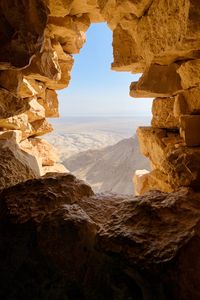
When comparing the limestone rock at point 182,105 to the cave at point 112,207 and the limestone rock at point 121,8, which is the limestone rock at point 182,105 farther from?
the limestone rock at point 121,8

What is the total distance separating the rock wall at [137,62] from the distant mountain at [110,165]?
1155 cm

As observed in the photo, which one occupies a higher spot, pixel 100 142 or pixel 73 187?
pixel 73 187

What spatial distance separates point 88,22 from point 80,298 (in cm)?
488

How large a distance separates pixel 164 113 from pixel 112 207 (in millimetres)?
2668

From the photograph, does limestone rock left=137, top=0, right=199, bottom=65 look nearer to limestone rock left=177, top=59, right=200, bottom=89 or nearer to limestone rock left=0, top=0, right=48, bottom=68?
limestone rock left=177, top=59, right=200, bottom=89

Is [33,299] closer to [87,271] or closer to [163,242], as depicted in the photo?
[87,271]

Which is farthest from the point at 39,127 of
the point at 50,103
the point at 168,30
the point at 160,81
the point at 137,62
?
the point at 168,30

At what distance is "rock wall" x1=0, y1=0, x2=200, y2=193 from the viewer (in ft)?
7.30

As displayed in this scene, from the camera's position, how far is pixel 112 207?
2004mm

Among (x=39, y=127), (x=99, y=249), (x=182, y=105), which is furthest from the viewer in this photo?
(x=39, y=127)

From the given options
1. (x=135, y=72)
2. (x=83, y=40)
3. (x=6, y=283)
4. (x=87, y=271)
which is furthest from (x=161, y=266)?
(x=83, y=40)

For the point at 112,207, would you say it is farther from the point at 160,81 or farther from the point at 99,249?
the point at 160,81

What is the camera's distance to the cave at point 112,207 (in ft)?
4.33

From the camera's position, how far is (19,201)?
182cm
